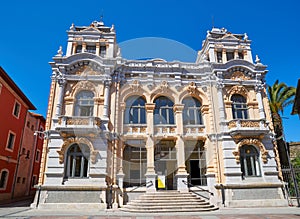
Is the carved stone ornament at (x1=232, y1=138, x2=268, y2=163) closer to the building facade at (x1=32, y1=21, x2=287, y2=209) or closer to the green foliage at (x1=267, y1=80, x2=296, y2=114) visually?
the building facade at (x1=32, y1=21, x2=287, y2=209)

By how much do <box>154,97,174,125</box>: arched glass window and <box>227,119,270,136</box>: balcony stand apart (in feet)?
16.5

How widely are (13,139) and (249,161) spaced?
22688 millimetres

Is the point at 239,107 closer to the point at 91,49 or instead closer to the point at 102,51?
the point at 102,51

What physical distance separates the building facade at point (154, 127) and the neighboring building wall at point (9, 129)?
5.59 metres

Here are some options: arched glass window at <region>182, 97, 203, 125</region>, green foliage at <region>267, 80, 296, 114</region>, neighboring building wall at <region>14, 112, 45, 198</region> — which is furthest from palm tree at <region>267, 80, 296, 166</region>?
neighboring building wall at <region>14, 112, 45, 198</region>

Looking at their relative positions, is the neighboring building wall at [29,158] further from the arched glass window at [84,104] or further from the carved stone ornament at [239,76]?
the carved stone ornament at [239,76]

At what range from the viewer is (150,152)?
56.3 feet

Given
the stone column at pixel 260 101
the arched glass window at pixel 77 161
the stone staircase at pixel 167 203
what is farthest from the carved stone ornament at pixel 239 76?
the arched glass window at pixel 77 161

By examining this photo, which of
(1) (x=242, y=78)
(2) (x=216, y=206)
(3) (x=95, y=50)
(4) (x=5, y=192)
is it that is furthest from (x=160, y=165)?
(4) (x=5, y=192)

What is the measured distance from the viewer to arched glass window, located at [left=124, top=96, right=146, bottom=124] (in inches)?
723

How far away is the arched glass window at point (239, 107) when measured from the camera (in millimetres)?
18641

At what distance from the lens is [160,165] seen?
57.7 ft

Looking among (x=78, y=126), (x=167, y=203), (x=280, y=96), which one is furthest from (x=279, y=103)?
(x=78, y=126)

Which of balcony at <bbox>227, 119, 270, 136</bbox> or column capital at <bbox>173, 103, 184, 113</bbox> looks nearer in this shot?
balcony at <bbox>227, 119, 270, 136</bbox>
